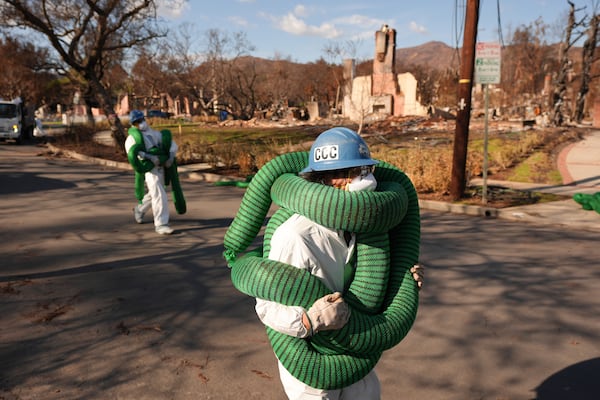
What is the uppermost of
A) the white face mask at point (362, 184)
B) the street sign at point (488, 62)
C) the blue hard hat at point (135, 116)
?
the street sign at point (488, 62)

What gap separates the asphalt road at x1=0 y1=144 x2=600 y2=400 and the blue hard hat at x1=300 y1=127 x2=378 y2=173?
2.00 m

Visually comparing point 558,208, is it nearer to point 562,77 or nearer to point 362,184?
point 362,184

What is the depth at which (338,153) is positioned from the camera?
1.98m

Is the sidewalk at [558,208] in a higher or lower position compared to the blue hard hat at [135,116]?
lower

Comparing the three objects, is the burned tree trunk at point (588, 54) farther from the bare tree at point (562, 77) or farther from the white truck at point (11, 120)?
the white truck at point (11, 120)

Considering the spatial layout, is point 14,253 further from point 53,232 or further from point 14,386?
point 14,386

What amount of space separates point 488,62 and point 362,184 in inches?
355

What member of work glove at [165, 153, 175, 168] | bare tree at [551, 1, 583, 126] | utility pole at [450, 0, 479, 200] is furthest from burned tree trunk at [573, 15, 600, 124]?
work glove at [165, 153, 175, 168]

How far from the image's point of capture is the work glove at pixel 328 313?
1.82m

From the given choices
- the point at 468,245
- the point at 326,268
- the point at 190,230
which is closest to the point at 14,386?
the point at 326,268

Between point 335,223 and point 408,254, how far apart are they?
52 centimetres

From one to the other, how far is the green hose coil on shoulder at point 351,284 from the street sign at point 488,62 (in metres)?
8.60

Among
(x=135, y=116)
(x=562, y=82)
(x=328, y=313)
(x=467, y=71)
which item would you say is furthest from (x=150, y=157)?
(x=562, y=82)

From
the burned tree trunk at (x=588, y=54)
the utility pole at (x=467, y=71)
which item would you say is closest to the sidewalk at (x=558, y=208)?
the utility pole at (x=467, y=71)
